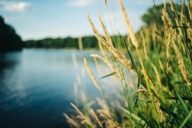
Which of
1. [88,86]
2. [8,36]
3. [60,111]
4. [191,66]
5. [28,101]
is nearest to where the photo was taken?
[191,66]

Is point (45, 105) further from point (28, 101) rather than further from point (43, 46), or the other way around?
point (43, 46)

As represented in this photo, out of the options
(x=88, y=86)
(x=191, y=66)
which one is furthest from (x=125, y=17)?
(x=88, y=86)

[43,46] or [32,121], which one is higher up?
[32,121]

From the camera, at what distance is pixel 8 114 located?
45.6 feet

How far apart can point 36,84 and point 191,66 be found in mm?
20682

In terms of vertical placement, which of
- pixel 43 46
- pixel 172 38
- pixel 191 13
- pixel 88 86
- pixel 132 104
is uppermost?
pixel 191 13

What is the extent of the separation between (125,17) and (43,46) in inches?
6128

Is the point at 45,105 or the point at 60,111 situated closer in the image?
the point at 60,111

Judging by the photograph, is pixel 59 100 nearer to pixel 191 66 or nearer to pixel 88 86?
pixel 88 86

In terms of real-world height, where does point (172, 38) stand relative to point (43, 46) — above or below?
above

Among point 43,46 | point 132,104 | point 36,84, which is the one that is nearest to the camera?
point 132,104

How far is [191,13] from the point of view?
190cm

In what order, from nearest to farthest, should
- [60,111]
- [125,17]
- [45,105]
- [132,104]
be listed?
[125,17] < [132,104] < [60,111] < [45,105]

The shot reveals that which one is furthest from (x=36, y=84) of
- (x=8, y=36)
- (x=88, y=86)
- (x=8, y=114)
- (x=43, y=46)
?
(x=43, y=46)
